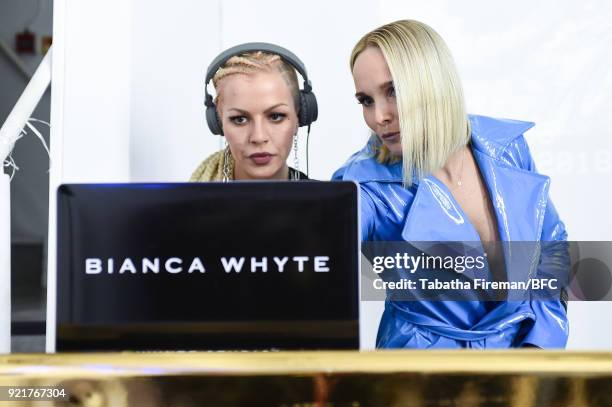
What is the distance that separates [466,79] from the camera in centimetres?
181

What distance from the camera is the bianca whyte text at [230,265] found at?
600mm

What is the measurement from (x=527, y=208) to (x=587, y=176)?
0.70ft

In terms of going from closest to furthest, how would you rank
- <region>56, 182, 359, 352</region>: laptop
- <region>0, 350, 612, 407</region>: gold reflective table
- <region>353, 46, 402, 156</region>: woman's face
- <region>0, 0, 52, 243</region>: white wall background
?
<region>0, 350, 612, 407</region>: gold reflective table < <region>56, 182, 359, 352</region>: laptop < <region>353, 46, 402, 156</region>: woman's face < <region>0, 0, 52, 243</region>: white wall background

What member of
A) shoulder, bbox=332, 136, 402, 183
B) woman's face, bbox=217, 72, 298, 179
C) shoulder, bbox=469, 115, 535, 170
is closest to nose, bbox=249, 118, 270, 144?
woman's face, bbox=217, 72, 298, 179

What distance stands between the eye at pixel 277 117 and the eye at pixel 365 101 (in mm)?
236

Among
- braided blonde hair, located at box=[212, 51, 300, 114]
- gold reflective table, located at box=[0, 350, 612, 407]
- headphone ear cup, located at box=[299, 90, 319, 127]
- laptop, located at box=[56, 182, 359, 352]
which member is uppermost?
braided blonde hair, located at box=[212, 51, 300, 114]

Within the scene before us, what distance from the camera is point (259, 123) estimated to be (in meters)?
1.76

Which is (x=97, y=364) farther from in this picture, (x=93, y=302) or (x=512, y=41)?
(x=512, y=41)

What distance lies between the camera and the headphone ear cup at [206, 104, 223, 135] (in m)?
1.79

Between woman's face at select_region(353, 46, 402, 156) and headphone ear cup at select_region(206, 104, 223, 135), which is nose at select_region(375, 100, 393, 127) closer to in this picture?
woman's face at select_region(353, 46, 402, 156)

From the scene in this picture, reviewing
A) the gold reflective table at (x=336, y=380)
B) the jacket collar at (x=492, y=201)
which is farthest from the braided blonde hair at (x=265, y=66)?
the gold reflective table at (x=336, y=380)

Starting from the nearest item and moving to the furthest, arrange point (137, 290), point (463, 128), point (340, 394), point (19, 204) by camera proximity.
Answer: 1. point (340, 394)
2. point (137, 290)
3. point (463, 128)
4. point (19, 204)

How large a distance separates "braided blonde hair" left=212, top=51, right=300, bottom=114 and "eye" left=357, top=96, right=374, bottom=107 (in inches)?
7.3

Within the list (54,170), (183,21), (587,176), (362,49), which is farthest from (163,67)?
(587,176)
